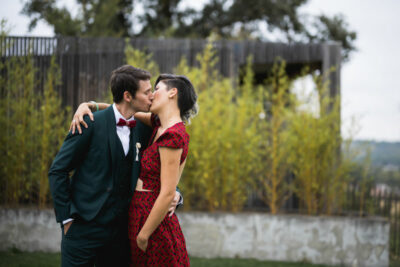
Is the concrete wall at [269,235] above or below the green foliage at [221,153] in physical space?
below

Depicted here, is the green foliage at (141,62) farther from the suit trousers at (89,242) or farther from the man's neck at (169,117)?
the suit trousers at (89,242)

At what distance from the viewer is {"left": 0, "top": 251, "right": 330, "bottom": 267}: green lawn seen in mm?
3738

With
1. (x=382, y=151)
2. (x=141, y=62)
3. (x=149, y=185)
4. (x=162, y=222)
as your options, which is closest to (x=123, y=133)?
(x=149, y=185)

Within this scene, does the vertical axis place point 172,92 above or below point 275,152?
above

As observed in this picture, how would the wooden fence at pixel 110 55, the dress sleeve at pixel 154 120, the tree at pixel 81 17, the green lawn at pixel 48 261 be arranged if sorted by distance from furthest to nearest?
the tree at pixel 81 17
the wooden fence at pixel 110 55
the green lawn at pixel 48 261
the dress sleeve at pixel 154 120

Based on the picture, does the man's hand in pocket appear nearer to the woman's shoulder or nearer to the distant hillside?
the woman's shoulder

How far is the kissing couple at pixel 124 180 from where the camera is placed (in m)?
1.78

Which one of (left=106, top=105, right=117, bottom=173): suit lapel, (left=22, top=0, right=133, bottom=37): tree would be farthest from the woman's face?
(left=22, top=0, right=133, bottom=37): tree

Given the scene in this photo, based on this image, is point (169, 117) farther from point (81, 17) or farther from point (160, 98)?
point (81, 17)

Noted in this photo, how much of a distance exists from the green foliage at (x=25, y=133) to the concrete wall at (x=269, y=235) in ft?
1.28

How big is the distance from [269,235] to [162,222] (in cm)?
302

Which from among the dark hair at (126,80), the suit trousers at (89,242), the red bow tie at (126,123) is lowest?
the suit trousers at (89,242)

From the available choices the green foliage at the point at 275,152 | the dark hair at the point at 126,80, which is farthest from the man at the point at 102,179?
the green foliage at the point at 275,152

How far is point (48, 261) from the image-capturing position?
3863mm
